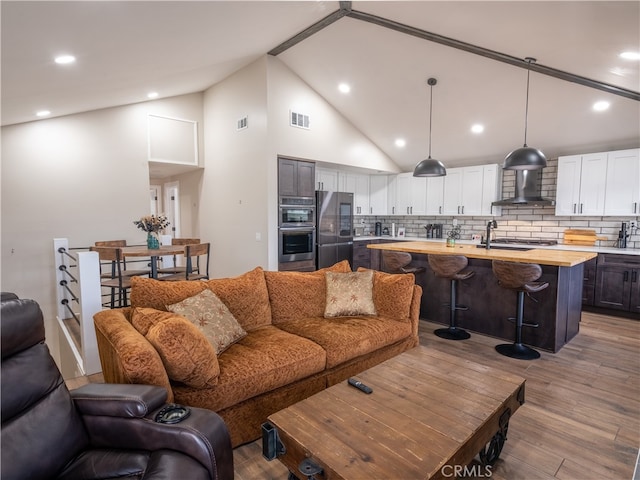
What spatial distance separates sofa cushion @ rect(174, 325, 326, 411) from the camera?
1.91m

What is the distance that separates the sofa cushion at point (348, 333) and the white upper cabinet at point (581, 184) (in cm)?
406

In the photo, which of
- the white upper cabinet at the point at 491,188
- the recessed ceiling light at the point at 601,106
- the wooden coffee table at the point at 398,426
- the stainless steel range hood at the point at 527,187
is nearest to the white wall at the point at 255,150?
the white upper cabinet at the point at 491,188

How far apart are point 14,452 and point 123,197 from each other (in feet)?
18.4

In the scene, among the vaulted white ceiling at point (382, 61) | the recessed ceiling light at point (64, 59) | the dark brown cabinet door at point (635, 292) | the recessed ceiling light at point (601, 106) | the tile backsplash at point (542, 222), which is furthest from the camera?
the tile backsplash at point (542, 222)

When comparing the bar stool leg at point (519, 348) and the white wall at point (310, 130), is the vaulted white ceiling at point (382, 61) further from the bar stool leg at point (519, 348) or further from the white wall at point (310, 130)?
the bar stool leg at point (519, 348)

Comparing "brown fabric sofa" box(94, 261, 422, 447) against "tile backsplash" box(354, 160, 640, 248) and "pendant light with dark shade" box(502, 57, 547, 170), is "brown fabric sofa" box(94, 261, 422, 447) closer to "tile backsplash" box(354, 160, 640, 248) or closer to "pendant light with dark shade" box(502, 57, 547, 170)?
"pendant light with dark shade" box(502, 57, 547, 170)

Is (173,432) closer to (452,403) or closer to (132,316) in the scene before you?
(132,316)

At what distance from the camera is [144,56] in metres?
3.81

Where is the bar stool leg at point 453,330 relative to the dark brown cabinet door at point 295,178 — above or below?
below

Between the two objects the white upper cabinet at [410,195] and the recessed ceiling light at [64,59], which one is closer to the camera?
the recessed ceiling light at [64,59]

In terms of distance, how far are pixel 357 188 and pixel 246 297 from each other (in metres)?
5.25

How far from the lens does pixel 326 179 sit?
699 cm

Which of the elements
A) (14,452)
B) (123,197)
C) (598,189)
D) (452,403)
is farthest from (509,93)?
(123,197)

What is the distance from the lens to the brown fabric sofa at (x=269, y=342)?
6.19 ft
